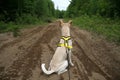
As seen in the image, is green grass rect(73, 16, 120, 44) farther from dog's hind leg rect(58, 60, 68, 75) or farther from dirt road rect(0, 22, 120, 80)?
dog's hind leg rect(58, 60, 68, 75)

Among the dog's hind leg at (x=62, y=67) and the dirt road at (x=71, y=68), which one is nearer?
the dog's hind leg at (x=62, y=67)

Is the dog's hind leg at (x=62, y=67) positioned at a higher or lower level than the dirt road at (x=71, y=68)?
higher

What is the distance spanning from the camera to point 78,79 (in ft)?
16.4

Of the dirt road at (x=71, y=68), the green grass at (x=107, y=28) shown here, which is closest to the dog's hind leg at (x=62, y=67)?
the dirt road at (x=71, y=68)

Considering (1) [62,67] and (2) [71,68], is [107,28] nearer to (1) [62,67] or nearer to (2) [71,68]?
(2) [71,68]

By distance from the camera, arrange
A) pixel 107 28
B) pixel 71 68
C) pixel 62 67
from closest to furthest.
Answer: pixel 62 67 < pixel 71 68 < pixel 107 28

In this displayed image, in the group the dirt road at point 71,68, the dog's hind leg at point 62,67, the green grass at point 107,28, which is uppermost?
the green grass at point 107,28

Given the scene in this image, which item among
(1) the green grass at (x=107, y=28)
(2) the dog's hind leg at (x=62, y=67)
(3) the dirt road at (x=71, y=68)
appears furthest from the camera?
(1) the green grass at (x=107, y=28)

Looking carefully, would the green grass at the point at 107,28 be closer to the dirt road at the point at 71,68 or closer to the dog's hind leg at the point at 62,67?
the dirt road at the point at 71,68

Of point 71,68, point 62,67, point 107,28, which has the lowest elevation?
point 71,68

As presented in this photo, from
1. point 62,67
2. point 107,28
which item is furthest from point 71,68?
point 107,28

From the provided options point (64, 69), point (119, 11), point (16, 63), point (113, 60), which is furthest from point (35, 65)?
point (119, 11)

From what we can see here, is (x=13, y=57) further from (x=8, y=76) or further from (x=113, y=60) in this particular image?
(x=113, y=60)

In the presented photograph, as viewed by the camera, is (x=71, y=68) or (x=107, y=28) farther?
(x=107, y=28)
